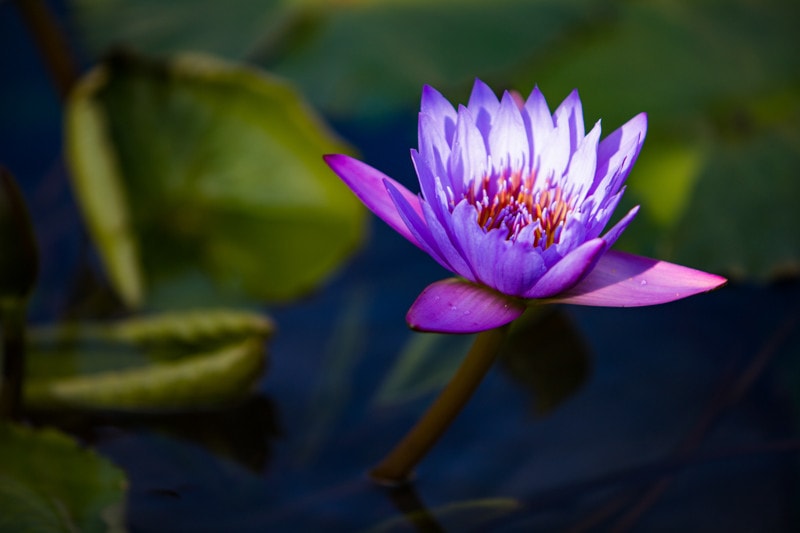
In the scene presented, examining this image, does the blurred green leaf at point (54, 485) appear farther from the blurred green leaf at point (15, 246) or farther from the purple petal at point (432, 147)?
the purple petal at point (432, 147)

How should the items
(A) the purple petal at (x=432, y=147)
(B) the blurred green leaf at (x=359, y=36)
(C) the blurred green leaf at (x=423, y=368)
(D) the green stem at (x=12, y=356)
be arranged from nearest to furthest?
(A) the purple petal at (x=432, y=147), (D) the green stem at (x=12, y=356), (C) the blurred green leaf at (x=423, y=368), (B) the blurred green leaf at (x=359, y=36)

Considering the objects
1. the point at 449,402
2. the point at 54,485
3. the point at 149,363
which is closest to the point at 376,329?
the point at 149,363

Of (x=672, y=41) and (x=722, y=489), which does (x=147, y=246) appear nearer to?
(x=722, y=489)

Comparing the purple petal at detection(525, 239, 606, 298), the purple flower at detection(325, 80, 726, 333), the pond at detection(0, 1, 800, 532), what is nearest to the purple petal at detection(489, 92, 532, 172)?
the purple flower at detection(325, 80, 726, 333)

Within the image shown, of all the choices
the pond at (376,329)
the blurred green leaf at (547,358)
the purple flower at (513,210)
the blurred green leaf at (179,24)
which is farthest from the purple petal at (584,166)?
the blurred green leaf at (179,24)

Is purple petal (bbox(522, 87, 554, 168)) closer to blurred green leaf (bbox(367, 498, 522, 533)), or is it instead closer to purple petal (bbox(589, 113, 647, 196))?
purple petal (bbox(589, 113, 647, 196))

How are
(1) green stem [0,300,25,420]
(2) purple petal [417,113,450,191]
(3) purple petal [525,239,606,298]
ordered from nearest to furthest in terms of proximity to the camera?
(3) purple petal [525,239,606,298]
(2) purple petal [417,113,450,191]
(1) green stem [0,300,25,420]
